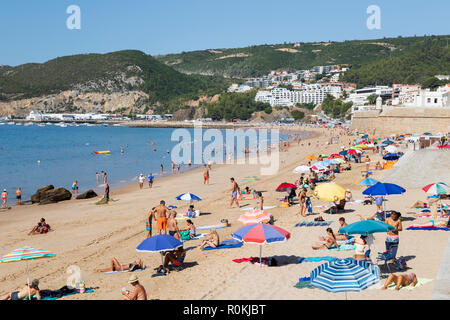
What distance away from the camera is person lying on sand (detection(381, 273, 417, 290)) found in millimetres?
7961

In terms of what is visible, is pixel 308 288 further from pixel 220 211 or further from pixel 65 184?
pixel 65 184

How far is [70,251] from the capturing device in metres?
13.6

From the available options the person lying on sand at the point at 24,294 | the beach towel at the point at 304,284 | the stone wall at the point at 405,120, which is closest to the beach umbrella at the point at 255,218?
the beach towel at the point at 304,284

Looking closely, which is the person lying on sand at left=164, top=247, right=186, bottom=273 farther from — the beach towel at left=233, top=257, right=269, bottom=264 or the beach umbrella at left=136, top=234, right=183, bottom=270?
the beach towel at left=233, top=257, right=269, bottom=264

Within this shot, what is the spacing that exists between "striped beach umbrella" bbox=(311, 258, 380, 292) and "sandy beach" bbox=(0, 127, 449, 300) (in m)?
0.41

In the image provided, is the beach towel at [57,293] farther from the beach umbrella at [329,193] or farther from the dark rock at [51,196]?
the dark rock at [51,196]

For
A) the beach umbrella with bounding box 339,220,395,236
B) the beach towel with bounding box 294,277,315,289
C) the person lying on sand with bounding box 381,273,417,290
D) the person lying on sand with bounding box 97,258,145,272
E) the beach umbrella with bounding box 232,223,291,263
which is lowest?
the person lying on sand with bounding box 97,258,145,272

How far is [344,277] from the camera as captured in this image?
24.0 ft

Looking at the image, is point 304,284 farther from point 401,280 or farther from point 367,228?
point 367,228

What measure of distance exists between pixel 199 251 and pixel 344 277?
5.65 m

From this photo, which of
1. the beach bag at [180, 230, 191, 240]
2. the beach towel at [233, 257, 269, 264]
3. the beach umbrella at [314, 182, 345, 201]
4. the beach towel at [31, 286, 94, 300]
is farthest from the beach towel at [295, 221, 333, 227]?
the beach towel at [31, 286, 94, 300]

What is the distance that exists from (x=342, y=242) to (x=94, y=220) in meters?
10.8
